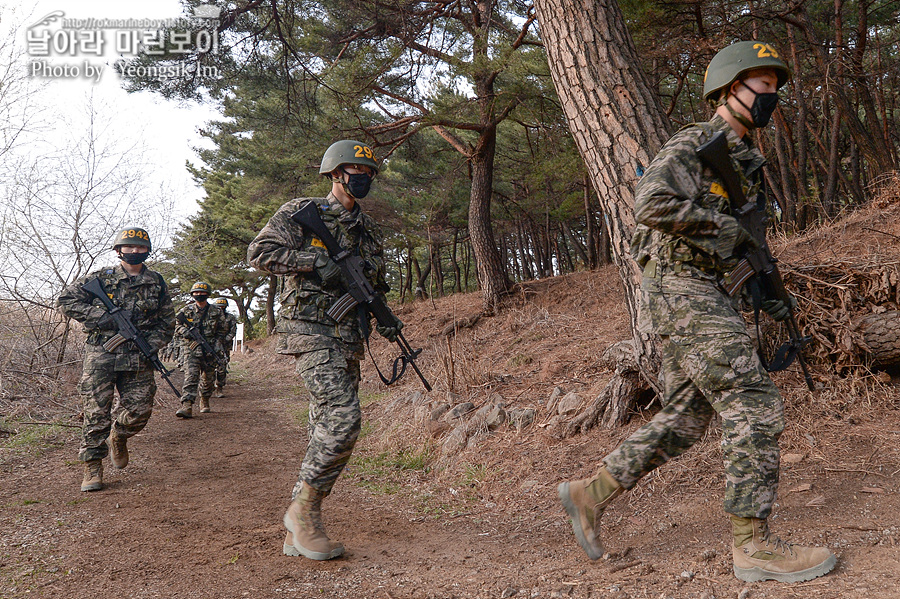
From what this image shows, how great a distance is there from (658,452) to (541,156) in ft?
31.4

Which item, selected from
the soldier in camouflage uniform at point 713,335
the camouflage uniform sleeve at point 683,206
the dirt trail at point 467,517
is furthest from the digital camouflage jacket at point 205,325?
A: the camouflage uniform sleeve at point 683,206

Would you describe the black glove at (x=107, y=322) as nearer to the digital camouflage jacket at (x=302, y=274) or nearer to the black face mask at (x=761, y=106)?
the digital camouflage jacket at (x=302, y=274)

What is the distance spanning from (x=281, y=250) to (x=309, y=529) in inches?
63.7

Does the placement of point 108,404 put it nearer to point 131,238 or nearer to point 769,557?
point 131,238

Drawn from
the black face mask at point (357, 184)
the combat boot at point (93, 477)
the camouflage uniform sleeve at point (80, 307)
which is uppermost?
the black face mask at point (357, 184)

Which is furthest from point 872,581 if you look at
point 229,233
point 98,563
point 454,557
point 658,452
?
point 229,233

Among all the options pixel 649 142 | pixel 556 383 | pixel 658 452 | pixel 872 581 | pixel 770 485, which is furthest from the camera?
pixel 556 383

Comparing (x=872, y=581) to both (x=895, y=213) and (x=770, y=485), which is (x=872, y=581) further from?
(x=895, y=213)

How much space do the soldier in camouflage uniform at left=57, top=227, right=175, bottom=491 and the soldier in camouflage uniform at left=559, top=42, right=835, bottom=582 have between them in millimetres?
4361

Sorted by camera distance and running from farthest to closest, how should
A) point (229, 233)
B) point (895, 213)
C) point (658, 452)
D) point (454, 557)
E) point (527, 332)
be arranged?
point (229, 233) < point (527, 332) < point (895, 213) < point (454, 557) < point (658, 452)

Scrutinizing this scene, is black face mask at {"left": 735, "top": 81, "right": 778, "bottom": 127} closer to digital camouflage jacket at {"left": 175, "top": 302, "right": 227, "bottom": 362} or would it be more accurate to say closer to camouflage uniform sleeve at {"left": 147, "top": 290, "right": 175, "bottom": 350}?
camouflage uniform sleeve at {"left": 147, "top": 290, "right": 175, "bottom": 350}

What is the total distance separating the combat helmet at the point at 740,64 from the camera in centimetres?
254

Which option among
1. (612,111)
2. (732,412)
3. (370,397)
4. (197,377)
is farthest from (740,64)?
(197,377)

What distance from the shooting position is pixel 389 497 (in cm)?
465
